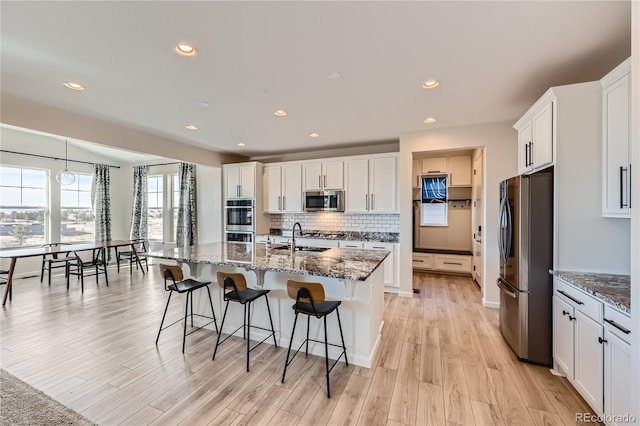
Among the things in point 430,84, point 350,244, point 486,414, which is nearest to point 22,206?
point 350,244

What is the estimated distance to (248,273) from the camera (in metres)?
2.98

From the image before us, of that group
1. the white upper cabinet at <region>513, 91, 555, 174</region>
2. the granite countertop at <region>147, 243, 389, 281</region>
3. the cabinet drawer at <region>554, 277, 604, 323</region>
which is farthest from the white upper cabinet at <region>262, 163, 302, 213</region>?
the cabinet drawer at <region>554, 277, 604, 323</region>

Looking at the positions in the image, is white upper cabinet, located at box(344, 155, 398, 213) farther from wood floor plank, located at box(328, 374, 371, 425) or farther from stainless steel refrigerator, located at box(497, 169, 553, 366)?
wood floor plank, located at box(328, 374, 371, 425)

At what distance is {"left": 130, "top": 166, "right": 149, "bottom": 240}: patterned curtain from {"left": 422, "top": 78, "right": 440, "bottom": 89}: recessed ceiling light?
24.5 ft

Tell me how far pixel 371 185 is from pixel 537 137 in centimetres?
258

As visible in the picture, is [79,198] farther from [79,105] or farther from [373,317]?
[373,317]

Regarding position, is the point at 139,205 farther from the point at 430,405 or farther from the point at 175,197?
the point at 430,405

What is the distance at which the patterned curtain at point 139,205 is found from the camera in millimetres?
7262

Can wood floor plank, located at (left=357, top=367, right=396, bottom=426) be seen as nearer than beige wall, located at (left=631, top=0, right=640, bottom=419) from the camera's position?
No

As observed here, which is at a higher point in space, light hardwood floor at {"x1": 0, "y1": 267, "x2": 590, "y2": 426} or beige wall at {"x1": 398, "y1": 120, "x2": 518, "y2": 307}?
beige wall at {"x1": 398, "y1": 120, "x2": 518, "y2": 307}

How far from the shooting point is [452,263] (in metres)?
5.70

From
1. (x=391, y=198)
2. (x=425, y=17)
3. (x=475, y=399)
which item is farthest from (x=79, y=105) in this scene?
(x=475, y=399)

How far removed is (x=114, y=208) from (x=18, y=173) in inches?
79.8

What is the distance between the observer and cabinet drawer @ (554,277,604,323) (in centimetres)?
174
